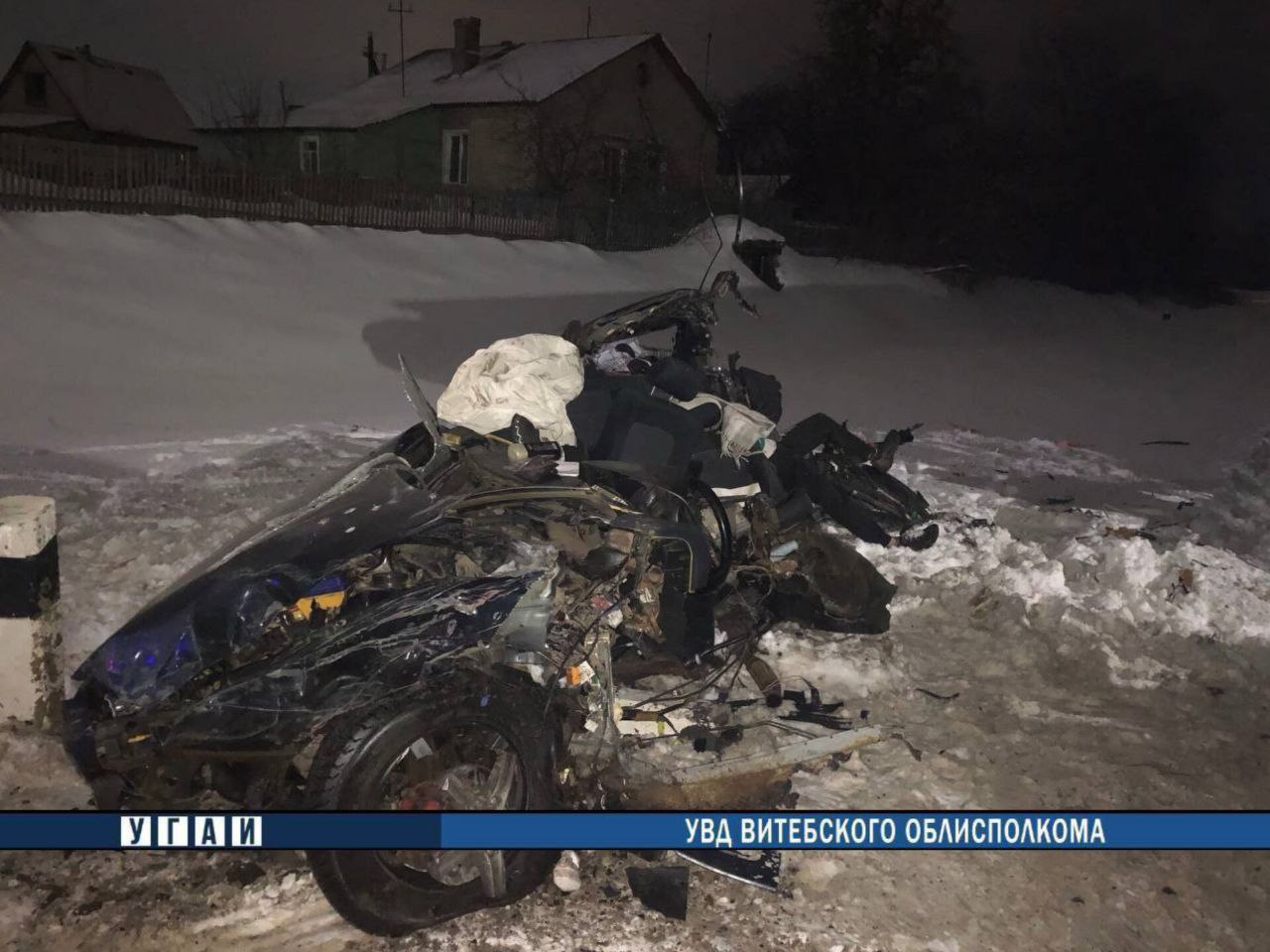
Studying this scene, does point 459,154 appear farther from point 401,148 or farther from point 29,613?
point 29,613

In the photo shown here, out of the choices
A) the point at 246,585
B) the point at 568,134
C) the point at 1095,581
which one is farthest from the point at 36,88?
the point at 1095,581

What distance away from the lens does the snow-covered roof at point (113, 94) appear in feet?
104

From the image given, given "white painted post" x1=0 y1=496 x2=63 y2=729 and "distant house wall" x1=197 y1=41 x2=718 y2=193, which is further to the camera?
"distant house wall" x1=197 y1=41 x2=718 y2=193

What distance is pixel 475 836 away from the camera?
102 inches

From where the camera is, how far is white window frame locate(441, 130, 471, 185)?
28141 mm

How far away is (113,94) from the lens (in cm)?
3238

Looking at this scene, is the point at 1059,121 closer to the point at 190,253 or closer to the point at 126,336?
the point at 190,253

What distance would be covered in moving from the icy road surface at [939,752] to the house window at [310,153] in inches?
1096

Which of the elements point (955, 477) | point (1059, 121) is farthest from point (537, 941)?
point (1059, 121)

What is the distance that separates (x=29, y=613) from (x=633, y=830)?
94.8 inches

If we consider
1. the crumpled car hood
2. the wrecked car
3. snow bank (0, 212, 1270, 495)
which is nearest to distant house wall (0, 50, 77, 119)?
snow bank (0, 212, 1270, 495)

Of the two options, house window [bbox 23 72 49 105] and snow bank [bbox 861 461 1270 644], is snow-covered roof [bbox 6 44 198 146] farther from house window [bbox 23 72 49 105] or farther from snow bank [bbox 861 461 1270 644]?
snow bank [bbox 861 461 1270 644]

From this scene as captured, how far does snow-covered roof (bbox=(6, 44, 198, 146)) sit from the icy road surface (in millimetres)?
31283

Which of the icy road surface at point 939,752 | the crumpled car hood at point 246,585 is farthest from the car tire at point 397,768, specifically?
the crumpled car hood at point 246,585
